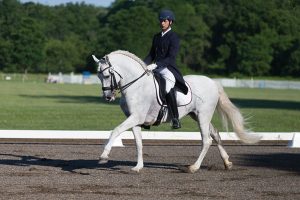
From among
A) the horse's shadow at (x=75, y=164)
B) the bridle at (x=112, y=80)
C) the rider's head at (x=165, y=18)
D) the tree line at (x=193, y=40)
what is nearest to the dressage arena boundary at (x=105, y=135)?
the horse's shadow at (x=75, y=164)

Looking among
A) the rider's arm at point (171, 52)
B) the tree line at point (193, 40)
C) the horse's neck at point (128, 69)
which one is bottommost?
the tree line at point (193, 40)

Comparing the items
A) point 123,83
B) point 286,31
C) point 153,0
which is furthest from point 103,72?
point 153,0

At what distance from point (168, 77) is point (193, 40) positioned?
11676 cm

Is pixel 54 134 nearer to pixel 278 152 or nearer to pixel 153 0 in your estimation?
pixel 278 152

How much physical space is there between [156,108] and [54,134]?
26.1ft

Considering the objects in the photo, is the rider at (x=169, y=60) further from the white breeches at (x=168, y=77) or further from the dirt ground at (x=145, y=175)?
the dirt ground at (x=145, y=175)

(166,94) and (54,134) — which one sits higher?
(166,94)

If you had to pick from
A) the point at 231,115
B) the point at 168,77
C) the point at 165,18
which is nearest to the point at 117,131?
the point at 168,77

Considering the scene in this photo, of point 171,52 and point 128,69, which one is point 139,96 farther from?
point 171,52

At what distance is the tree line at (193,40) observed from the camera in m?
120

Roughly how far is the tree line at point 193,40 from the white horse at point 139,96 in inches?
3667

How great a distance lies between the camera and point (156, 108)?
14.2 metres

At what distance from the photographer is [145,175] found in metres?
13.7

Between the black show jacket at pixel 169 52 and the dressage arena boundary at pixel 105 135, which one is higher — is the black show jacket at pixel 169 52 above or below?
above
